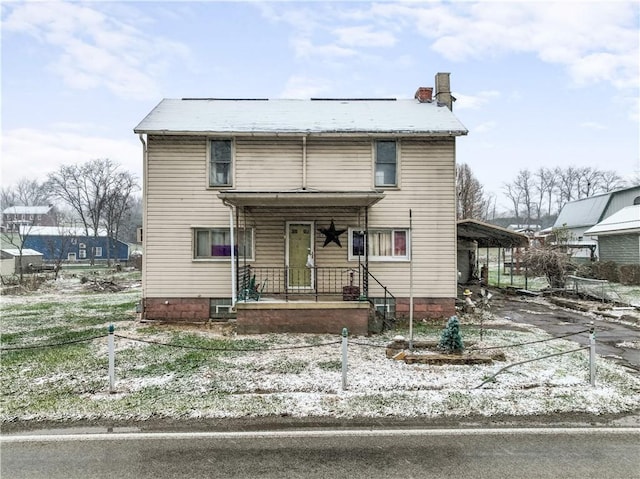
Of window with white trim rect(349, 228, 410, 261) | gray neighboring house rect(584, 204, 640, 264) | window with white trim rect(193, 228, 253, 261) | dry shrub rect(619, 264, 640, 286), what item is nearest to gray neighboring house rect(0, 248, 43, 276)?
window with white trim rect(193, 228, 253, 261)

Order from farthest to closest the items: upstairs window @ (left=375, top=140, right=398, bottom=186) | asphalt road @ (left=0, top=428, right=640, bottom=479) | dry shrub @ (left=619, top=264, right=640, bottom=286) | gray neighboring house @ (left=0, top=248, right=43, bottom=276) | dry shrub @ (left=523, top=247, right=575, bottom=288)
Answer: gray neighboring house @ (left=0, top=248, right=43, bottom=276), dry shrub @ (left=619, top=264, right=640, bottom=286), dry shrub @ (left=523, top=247, right=575, bottom=288), upstairs window @ (left=375, top=140, right=398, bottom=186), asphalt road @ (left=0, top=428, right=640, bottom=479)

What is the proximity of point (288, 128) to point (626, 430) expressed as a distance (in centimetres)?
1062

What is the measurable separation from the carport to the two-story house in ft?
10.8

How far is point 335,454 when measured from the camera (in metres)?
4.58

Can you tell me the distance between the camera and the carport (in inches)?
619

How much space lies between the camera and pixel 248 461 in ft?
14.5

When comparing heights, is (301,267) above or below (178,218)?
below

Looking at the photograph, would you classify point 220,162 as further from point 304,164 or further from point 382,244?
point 382,244

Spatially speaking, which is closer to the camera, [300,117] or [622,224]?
[300,117]

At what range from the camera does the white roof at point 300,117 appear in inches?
492

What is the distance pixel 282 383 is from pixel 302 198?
16.8ft

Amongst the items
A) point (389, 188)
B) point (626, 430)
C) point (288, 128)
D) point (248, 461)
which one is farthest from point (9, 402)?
point (389, 188)

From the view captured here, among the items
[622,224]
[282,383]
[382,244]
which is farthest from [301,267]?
[622,224]

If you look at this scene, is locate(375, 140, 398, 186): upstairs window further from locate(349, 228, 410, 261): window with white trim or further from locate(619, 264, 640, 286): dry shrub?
locate(619, 264, 640, 286): dry shrub
